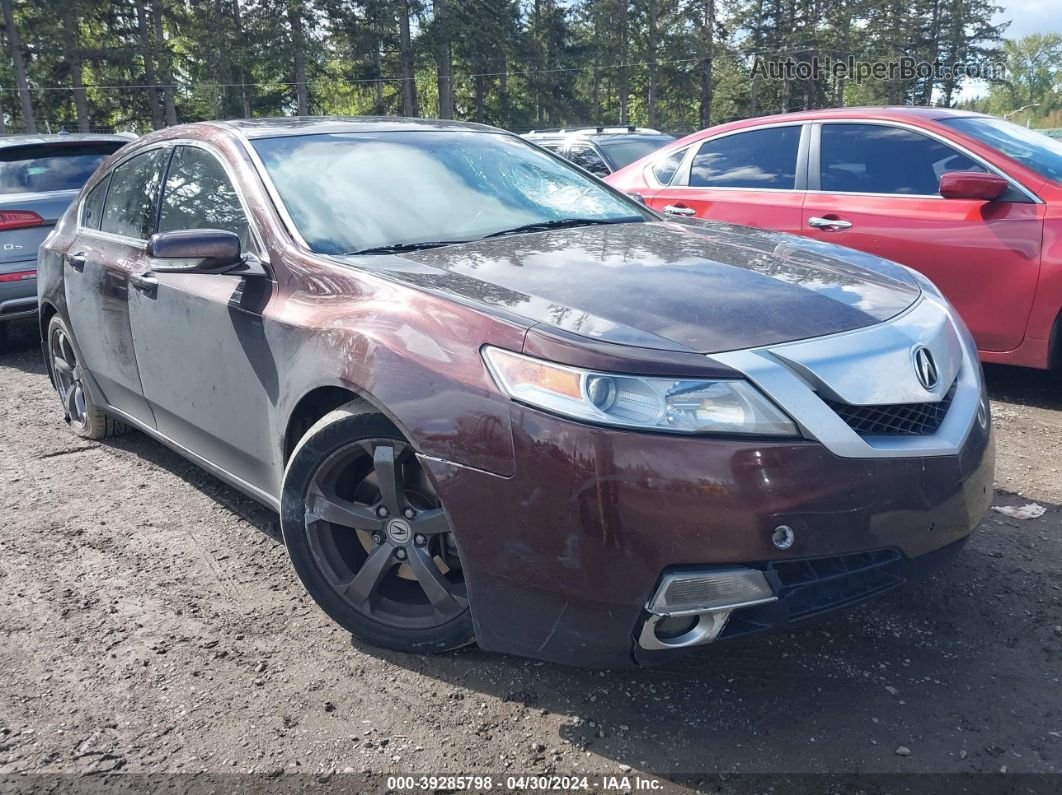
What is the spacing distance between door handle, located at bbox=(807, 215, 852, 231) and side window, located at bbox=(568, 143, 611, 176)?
4.66m

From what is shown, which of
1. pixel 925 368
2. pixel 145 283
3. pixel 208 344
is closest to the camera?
pixel 925 368

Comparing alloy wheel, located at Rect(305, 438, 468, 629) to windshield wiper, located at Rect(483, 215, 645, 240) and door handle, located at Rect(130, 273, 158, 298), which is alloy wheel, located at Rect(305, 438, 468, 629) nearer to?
windshield wiper, located at Rect(483, 215, 645, 240)

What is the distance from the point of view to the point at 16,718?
2.45m

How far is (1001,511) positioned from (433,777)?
254 centimetres

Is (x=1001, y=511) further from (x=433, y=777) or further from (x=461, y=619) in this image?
(x=433, y=777)

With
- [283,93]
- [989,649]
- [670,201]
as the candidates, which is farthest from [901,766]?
[283,93]

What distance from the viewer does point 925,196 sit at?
494 cm

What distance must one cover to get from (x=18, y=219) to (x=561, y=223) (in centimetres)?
526

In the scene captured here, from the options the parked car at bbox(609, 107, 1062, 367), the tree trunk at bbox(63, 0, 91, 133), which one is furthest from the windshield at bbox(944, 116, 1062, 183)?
the tree trunk at bbox(63, 0, 91, 133)

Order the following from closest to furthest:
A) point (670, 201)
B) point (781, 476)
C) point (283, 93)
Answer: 1. point (781, 476)
2. point (670, 201)
3. point (283, 93)

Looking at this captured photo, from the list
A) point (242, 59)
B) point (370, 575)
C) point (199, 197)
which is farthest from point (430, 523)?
point (242, 59)

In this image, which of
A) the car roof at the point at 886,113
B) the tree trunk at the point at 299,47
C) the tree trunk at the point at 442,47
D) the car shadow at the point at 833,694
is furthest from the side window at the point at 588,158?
the tree trunk at the point at 442,47

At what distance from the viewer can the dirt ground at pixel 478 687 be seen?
7.25 feet

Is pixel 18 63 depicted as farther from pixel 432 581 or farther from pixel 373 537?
pixel 432 581
